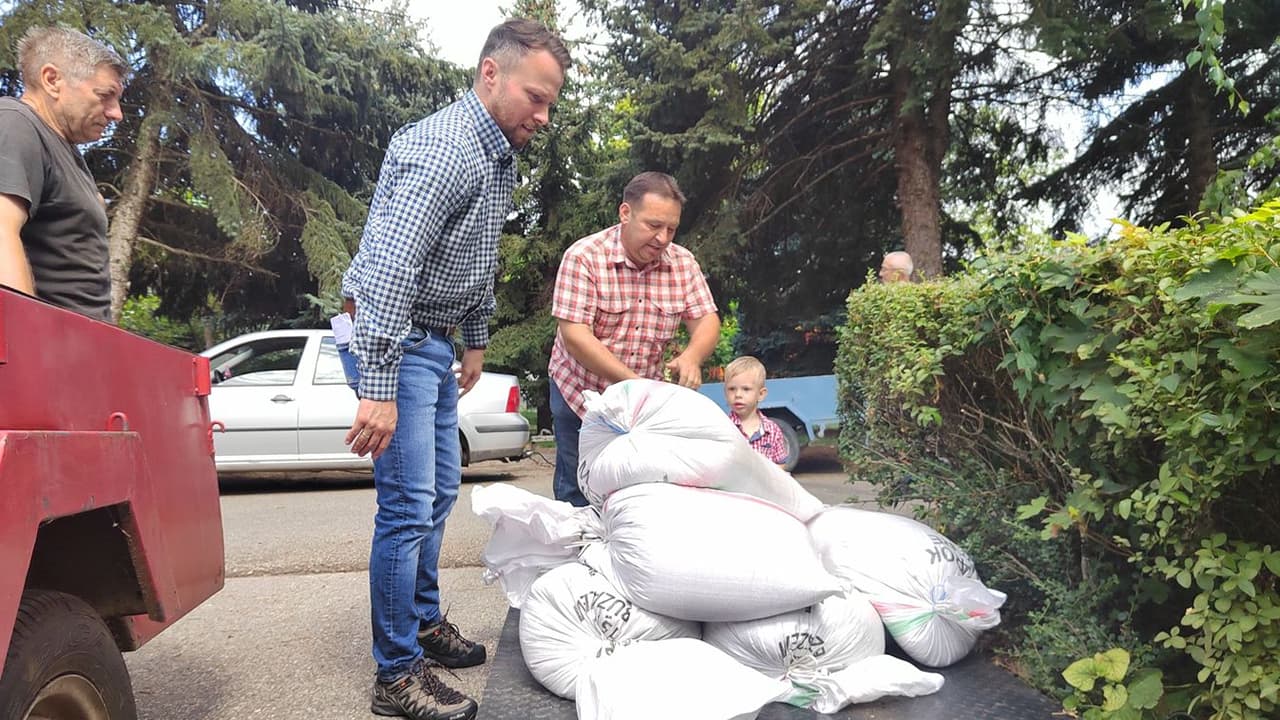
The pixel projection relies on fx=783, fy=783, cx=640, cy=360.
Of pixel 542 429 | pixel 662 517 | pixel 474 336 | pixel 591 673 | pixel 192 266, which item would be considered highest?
pixel 192 266

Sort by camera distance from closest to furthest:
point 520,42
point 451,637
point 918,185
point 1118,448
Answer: point 1118,448 → point 520,42 → point 451,637 → point 918,185

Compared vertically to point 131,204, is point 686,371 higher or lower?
lower

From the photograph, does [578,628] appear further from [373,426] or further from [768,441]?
[768,441]

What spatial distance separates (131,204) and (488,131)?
1008cm

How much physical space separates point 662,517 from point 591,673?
18.3 inches

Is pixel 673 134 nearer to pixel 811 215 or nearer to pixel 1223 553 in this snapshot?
pixel 811 215

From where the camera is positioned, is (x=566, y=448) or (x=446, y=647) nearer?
(x=446, y=647)

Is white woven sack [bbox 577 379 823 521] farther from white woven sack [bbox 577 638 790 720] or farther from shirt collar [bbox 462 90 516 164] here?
shirt collar [bbox 462 90 516 164]

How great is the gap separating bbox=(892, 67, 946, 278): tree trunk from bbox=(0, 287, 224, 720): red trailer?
8104 millimetres

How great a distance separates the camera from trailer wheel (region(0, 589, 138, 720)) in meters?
1.35

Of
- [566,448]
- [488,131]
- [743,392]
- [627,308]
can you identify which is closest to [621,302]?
[627,308]

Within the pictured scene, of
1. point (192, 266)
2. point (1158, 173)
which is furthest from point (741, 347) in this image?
point (192, 266)

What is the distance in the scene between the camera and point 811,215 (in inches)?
417

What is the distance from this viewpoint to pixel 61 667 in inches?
58.6
